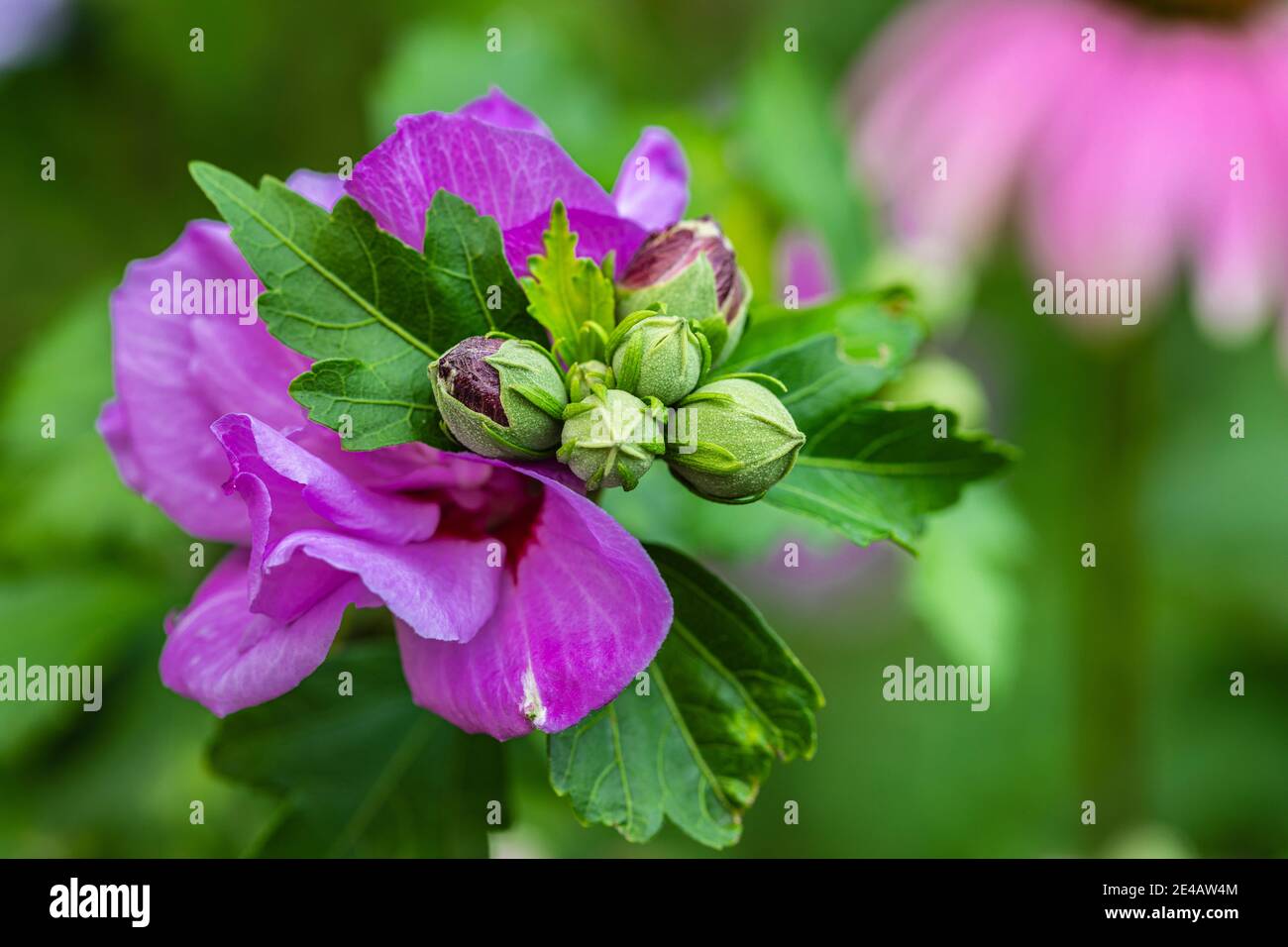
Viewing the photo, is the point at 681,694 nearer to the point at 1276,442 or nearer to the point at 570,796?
the point at 570,796

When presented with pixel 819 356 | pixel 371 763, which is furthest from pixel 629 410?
pixel 371 763

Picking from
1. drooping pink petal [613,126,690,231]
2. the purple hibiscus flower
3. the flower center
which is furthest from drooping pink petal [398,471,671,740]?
the flower center

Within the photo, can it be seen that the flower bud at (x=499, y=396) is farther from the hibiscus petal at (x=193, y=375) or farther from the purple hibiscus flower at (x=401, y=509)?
the hibiscus petal at (x=193, y=375)

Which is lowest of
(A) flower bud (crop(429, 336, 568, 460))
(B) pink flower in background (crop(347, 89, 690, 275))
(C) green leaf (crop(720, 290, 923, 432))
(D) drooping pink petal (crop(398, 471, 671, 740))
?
(D) drooping pink petal (crop(398, 471, 671, 740))

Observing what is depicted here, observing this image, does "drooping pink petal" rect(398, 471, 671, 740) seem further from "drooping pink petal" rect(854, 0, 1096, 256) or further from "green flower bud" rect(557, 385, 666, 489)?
"drooping pink petal" rect(854, 0, 1096, 256)

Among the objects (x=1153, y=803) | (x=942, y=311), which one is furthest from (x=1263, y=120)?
(x=1153, y=803)

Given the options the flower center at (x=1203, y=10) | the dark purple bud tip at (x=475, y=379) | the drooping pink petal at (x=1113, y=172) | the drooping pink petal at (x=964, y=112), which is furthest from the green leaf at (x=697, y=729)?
the flower center at (x=1203, y=10)
